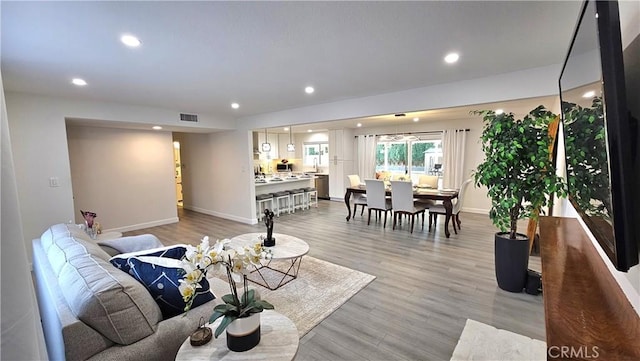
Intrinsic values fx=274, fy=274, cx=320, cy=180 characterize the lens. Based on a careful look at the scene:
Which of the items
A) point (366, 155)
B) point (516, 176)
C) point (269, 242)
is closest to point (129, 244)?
point (269, 242)

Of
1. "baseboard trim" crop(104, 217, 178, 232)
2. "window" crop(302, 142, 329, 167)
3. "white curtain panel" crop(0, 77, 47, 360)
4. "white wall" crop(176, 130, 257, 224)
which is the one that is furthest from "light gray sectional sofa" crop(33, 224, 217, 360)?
"window" crop(302, 142, 329, 167)

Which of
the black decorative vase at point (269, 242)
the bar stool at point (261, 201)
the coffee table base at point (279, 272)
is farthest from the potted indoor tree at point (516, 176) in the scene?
the bar stool at point (261, 201)

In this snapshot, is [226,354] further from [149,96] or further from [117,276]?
[149,96]

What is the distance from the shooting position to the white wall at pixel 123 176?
5.09 m

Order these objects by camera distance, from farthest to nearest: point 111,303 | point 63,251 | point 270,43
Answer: point 270,43 → point 63,251 → point 111,303

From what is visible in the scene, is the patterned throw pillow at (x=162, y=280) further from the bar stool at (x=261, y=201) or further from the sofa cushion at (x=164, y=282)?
the bar stool at (x=261, y=201)

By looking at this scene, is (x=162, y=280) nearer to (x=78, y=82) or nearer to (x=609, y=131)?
(x=609, y=131)

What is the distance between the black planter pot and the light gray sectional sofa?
2.92 m

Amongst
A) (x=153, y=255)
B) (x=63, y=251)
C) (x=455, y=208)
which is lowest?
(x=455, y=208)

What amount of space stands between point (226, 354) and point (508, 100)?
11.8 feet

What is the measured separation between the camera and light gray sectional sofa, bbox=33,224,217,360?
124 centimetres

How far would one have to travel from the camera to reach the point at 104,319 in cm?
128

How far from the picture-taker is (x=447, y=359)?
2002mm

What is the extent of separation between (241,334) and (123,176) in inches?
223
